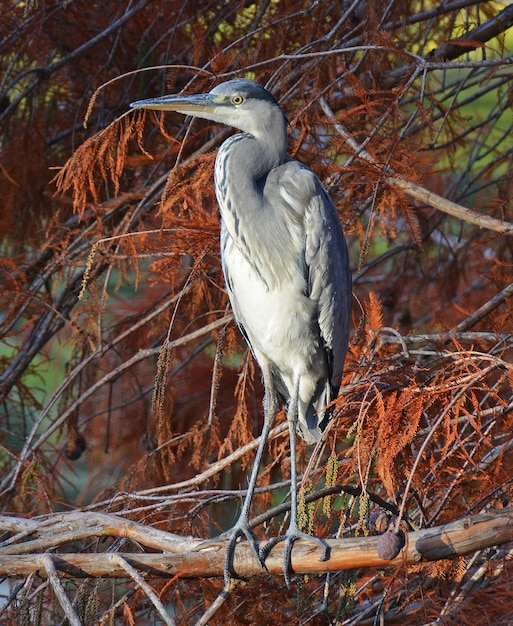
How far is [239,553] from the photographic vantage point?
5.09 feet

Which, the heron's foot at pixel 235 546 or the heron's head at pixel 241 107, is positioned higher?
the heron's head at pixel 241 107

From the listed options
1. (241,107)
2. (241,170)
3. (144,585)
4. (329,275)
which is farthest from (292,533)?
(241,107)

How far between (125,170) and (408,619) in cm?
156

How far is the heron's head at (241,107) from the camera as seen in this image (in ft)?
6.17

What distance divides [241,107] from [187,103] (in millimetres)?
117

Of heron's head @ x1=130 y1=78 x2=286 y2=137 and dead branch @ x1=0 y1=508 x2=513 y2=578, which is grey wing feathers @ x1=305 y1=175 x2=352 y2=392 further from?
dead branch @ x1=0 y1=508 x2=513 y2=578

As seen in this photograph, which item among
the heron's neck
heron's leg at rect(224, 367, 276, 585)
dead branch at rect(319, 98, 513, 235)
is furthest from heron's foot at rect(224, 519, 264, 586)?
dead branch at rect(319, 98, 513, 235)

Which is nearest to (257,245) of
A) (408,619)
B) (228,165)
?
(228,165)

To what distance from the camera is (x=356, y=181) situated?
2.02 metres

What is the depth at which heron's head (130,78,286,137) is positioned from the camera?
1881mm

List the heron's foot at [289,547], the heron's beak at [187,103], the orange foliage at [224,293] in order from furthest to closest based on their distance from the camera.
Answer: the heron's beak at [187,103]
the orange foliage at [224,293]
the heron's foot at [289,547]

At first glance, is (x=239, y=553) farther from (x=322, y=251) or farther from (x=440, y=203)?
(x=440, y=203)

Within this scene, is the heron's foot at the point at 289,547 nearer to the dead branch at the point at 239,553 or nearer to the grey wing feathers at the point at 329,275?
the dead branch at the point at 239,553

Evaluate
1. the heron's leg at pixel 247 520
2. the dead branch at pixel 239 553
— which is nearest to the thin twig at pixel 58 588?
the dead branch at pixel 239 553
